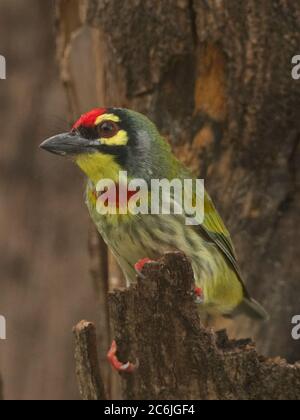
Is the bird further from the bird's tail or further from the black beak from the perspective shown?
the bird's tail

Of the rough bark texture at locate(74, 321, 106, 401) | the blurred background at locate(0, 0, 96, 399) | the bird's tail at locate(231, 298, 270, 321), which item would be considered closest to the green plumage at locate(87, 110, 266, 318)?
the bird's tail at locate(231, 298, 270, 321)

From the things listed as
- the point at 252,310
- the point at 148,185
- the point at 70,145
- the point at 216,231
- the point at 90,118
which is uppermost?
the point at 90,118

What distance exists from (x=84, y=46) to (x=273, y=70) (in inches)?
37.0

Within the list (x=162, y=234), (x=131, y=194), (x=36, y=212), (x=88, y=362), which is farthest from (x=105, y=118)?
(x=36, y=212)

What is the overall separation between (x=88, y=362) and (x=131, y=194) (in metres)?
0.78

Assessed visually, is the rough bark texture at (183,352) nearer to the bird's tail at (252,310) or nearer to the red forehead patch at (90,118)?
the red forehead patch at (90,118)

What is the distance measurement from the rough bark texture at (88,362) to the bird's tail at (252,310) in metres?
1.13

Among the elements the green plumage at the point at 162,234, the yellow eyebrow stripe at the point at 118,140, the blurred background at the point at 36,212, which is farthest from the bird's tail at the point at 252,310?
the blurred background at the point at 36,212

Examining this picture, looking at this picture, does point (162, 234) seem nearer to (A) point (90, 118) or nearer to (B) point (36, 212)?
(A) point (90, 118)

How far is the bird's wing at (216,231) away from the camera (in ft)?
15.0

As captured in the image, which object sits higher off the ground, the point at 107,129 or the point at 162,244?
the point at 107,129

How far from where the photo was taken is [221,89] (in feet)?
16.4

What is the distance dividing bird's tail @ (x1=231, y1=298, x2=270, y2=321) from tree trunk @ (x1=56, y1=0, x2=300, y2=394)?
0.38 metres

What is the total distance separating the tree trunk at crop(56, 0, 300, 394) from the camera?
4.91 meters
